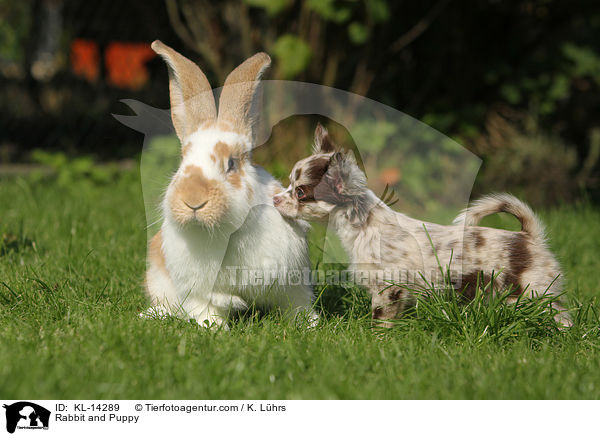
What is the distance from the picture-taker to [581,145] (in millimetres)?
9148

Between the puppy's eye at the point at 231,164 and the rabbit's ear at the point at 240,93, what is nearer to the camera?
the puppy's eye at the point at 231,164

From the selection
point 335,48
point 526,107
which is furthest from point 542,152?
point 335,48

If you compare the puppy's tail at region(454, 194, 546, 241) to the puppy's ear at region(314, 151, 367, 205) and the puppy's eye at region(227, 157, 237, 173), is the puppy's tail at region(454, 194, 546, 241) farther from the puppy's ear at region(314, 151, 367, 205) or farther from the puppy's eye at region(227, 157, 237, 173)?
the puppy's eye at region(227, 157, 237, 173)

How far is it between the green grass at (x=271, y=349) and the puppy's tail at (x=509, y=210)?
438mm

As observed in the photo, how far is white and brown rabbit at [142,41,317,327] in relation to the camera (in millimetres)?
2746

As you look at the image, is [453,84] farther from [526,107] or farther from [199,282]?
[199,282]

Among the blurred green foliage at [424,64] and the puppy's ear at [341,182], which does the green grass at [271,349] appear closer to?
the puppy's ear at [341,182]

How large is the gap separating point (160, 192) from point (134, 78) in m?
8.59

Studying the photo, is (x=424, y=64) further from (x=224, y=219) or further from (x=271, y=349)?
(x=271, y=349)

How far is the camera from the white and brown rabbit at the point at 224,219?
9.01 feet

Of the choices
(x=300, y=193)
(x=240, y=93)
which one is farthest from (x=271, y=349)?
(x=240, y=93)

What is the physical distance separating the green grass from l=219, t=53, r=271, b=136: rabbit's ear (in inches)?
41.5

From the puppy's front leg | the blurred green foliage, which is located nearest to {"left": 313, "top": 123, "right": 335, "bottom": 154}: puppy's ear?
the puppy's front leg
